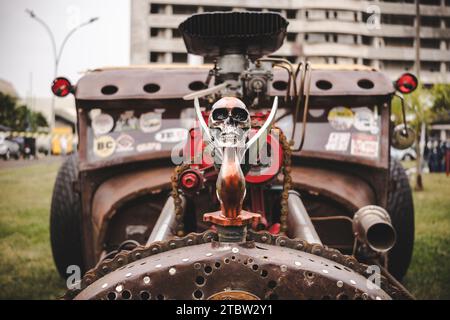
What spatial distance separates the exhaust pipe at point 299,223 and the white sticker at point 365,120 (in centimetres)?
86

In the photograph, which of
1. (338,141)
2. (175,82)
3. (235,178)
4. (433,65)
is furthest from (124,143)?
(433,65)

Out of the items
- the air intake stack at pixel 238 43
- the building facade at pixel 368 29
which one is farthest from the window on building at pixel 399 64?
the air intake stack at pixel 238 43

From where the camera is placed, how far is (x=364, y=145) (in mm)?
2855

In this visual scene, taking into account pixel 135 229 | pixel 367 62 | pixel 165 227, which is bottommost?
pixel 135 229

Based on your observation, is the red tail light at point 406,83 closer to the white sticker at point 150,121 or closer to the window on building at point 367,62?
the window on building at point 367,62

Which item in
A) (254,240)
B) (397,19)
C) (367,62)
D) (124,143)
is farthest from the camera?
(367,62)

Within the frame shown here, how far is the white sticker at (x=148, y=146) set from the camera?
2.85 m

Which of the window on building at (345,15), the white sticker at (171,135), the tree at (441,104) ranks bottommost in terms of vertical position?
the white sticker at (171,135)

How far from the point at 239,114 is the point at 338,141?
159 centimetres

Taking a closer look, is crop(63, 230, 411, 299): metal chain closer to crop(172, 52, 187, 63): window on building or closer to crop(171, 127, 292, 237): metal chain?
crop(171, 127, 292, 237): metal chain

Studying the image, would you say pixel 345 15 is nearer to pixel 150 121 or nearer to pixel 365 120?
pixel 365 120

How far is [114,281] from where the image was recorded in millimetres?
1147

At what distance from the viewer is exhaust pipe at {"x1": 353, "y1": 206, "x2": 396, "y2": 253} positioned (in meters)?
1.87
